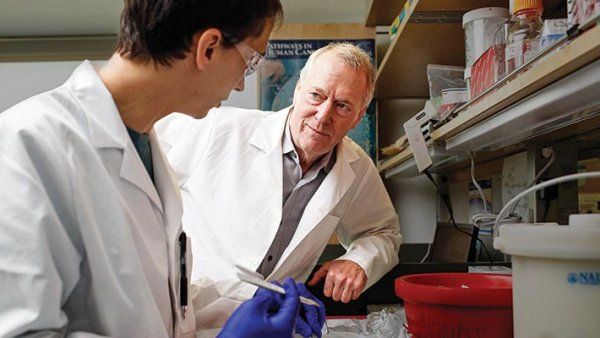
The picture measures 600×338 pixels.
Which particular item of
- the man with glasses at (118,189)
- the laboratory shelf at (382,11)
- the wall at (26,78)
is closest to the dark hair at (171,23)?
the man with glasses at (118,189)

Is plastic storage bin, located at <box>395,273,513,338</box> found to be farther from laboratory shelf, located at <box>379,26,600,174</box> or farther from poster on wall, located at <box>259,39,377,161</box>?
poster on wall, located at <box>259,39,377,161</box>

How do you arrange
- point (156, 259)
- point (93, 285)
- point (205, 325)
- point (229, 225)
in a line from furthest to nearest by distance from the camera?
point (229, 225), point (205, 325), point (156, 259), point (93, 285)

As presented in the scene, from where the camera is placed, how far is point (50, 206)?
2.18ft

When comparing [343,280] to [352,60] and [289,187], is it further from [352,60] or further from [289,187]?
[352,60]

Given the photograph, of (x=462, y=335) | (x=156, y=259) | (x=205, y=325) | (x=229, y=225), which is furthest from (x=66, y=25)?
(x=462, y=335)

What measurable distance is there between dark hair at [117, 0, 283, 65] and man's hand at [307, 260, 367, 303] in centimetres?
78

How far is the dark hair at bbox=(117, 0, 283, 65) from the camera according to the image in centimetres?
84

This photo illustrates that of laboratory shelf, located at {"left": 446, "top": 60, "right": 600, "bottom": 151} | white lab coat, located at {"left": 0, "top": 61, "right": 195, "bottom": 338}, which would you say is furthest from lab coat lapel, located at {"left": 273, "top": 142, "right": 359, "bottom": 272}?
white lab coat, located at {"left": 0, "top": 61, "right": 195, "bottom": 338}

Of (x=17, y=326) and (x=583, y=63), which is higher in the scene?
(x=583, y=63)

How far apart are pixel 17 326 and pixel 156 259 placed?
27cm

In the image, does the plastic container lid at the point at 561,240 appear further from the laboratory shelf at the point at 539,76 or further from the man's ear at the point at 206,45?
the man's ear at the point at 206,45

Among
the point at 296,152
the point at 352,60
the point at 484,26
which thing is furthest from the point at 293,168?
the point at 484,26

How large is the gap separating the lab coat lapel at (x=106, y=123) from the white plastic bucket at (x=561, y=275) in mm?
598

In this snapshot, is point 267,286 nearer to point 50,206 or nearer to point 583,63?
point 50,206
